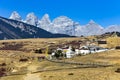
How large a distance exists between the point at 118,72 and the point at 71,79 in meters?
14.2

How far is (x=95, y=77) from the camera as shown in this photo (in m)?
75.3

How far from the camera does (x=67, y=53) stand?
193 m

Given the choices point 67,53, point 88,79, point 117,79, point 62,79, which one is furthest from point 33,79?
point 67,53

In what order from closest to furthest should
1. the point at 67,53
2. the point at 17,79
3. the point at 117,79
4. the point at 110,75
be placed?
1. the point at 117,79
2. the point at 110,75
3. the point at 17,79
4. the point at 67,53

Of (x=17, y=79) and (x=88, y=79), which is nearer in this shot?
(x=88, y=79)

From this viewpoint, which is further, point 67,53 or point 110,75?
point 67,53

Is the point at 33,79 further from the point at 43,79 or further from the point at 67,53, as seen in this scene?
the point at 67,53

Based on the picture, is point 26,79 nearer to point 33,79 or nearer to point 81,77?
point 33,79

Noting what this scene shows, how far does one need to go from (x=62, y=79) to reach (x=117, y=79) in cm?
1254

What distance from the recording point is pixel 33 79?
263ft

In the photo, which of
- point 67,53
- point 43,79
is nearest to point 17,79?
point 43,79

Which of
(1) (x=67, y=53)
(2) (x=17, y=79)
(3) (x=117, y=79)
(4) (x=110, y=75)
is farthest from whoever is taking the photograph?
(1) (x=67, y=53)

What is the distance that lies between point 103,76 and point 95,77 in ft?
6.95

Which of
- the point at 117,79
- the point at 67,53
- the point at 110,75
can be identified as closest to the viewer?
the point at 117,79
